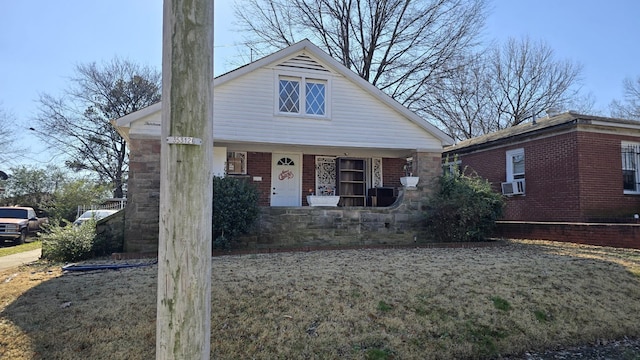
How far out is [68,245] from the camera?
902 cm

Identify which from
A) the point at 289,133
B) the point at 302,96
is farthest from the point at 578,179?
the point at 289,133

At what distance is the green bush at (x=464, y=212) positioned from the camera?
11.0 m

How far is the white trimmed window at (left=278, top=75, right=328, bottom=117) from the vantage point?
12.1 m

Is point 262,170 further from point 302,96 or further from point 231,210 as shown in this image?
point 231,210

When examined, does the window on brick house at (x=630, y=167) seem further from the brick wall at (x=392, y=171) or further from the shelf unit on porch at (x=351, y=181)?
the shelf unit on porch at (x=351, y=181)

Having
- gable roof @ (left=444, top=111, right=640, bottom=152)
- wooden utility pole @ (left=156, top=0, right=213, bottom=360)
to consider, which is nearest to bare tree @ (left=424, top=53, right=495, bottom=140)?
gable roof @ (left=444, top=111, right=640, bottom=152)

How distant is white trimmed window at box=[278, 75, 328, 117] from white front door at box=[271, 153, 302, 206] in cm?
265

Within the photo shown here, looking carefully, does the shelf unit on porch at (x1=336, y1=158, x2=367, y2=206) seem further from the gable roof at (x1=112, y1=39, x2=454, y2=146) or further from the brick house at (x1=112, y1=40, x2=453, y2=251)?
the gable roof at (x1=112, y1=39, x2=454, y2=146)

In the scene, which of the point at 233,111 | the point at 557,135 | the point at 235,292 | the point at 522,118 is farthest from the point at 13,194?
the point at 522,118

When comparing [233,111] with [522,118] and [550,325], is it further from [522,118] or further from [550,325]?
[522,118]

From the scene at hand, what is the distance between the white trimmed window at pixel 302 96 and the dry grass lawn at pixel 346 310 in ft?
19.8

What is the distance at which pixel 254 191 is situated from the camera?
10125 mm

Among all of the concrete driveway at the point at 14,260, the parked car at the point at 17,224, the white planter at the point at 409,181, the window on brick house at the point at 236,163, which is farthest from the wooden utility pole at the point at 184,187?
the parked car at the point at 17,224

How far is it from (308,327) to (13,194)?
1277 inches
